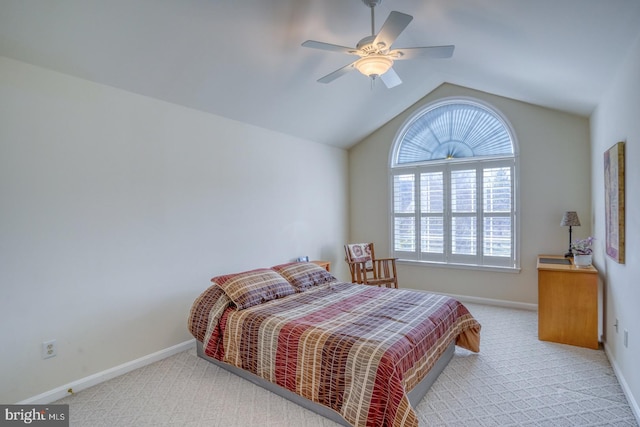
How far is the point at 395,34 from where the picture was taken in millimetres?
2125

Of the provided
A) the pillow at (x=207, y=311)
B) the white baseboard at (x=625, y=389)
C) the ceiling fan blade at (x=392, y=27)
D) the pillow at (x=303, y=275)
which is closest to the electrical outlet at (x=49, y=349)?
the pillow at (x=207, y=311)

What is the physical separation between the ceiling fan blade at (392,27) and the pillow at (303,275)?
224 cm

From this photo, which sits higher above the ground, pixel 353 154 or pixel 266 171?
pixel 353 154

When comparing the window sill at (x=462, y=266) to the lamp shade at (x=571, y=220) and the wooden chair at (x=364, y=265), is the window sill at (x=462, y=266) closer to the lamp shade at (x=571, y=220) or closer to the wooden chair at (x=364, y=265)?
the wooden chair at (x=364, y=265)

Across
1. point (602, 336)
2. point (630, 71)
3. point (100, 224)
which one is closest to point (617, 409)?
point (602, 336)

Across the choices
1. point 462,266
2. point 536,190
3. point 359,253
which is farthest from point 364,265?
point 536,190

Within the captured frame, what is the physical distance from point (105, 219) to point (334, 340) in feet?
6.90

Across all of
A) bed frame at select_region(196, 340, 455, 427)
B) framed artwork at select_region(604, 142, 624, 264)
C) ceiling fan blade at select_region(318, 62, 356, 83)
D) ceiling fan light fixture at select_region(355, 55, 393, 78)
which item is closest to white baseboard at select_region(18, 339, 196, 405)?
bed frame at select_region(196, 340, 455, 427)

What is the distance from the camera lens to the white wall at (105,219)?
225cm

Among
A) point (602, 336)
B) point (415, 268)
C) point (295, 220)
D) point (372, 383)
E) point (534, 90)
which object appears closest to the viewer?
point (372, 383)

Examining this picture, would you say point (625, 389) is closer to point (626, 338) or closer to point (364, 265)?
point (626, 338)

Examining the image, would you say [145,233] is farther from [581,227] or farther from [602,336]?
[581,227]

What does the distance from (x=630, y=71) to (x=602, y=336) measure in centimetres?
243

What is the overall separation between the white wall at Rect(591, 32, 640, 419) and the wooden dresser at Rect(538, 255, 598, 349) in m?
0.11
